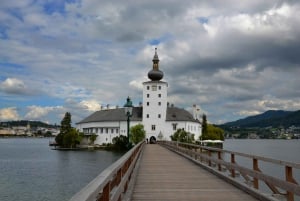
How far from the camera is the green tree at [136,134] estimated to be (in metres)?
91.0

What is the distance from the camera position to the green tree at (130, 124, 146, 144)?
91000mm

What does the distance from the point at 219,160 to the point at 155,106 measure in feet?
271

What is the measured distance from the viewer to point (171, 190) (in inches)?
453

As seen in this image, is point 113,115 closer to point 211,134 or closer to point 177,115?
point 177,115

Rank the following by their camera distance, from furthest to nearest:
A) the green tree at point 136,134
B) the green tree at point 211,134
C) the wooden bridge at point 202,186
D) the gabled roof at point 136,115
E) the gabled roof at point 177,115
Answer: the green tree at point 211,134
the gabled roof at point 136,115
the gabled roof at point 177,115
the green tree at point 136,134
the wooden bridge at point 202,186

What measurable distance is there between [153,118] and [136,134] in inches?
327

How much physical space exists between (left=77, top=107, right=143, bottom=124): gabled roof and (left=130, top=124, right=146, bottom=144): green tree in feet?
26.0

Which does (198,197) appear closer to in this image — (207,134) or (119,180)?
(119,180)

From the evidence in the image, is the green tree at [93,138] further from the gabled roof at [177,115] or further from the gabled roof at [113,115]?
the gabled roof at [177,115]

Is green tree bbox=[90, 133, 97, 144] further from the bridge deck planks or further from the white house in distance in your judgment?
the bridge deck planks

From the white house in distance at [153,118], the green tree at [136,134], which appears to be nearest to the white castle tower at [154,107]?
the white house in distance at [153,118]

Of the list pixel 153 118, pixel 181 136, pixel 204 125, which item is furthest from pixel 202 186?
pixel 204 125

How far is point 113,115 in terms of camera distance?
10606 centimetres

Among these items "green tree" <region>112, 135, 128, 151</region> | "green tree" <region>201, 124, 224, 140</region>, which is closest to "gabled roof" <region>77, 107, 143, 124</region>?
"green tree" <region>112, 135, 128, 151</region>
